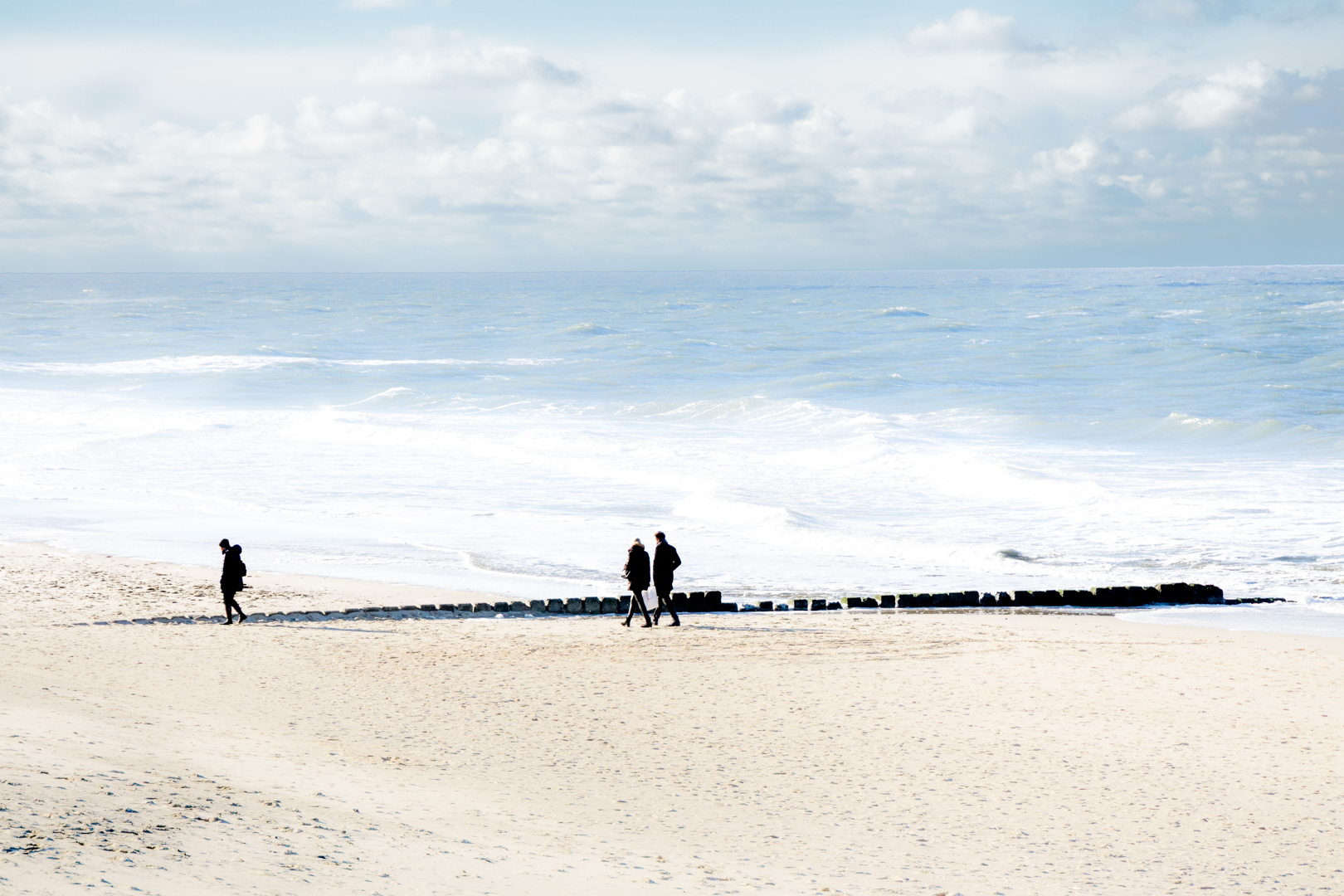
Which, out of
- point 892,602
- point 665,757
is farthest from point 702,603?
point 665,757

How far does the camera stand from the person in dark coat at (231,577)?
1437 cm

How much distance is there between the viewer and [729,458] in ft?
101

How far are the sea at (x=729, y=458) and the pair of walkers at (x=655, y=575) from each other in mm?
2019

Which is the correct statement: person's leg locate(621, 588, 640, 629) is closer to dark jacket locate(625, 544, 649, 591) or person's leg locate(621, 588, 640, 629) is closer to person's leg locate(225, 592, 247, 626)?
dark jacket locate(625, 544, 649, 591)

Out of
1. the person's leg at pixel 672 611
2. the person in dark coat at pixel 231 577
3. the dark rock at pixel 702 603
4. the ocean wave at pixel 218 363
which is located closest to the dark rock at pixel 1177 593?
the dark rock at pixel 702 603

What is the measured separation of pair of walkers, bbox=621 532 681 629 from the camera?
15031mm

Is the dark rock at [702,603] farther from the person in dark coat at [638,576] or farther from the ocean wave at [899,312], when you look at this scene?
the ocean wave at [899,312]

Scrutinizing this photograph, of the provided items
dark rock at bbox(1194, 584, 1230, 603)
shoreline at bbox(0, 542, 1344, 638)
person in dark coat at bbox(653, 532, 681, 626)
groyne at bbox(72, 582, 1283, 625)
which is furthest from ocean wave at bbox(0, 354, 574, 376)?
dark rock at bbox(1194, 584, 1230, 603)

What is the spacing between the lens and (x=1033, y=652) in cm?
1341

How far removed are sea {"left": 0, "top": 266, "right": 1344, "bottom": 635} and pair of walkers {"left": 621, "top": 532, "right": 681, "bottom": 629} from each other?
79.5 inches

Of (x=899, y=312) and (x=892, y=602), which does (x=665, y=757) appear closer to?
(x=892, y=602)

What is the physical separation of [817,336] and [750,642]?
205ft

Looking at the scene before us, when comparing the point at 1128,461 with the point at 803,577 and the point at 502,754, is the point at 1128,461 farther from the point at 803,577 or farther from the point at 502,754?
the point at 502,754

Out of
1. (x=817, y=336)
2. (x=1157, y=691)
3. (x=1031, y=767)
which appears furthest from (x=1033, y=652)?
(x=817, y=336)
